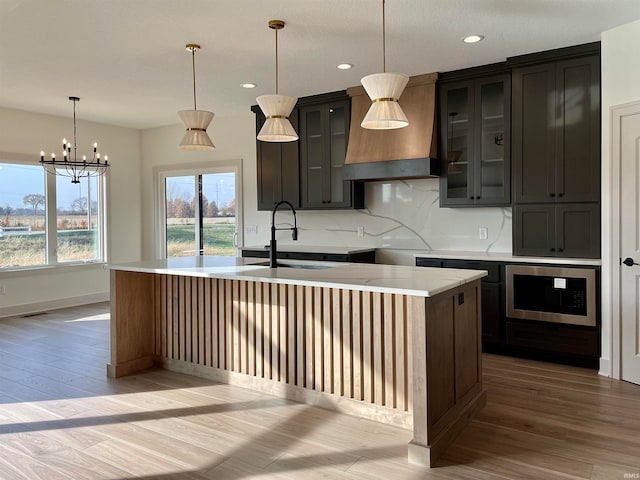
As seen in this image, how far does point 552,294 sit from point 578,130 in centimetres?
137

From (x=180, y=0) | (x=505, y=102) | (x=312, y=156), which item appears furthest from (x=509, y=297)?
(x=180, y=0)

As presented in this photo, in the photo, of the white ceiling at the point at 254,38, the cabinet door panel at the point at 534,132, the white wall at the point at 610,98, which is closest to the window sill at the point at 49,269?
the white ceiling at the point at 254,38

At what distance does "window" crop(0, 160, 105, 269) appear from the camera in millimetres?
6184

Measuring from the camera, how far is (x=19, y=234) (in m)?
6.28

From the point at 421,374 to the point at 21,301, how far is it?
577 centimetres

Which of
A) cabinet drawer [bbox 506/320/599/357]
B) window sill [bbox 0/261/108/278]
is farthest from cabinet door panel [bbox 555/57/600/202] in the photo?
window sill [bbox 0/261/108/278]

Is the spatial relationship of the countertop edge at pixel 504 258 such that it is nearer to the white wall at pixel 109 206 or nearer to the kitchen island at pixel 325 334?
the kitchen island at pixel 325 334

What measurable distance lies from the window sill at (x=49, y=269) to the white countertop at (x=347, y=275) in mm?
2596

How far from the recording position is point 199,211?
23.7 feet

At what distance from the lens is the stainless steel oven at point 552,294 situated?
12.8 ft

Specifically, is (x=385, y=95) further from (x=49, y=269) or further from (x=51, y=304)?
(x=51, y=304)

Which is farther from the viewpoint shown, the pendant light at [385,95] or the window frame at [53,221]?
the window frame at [53,221]

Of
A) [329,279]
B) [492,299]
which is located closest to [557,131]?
[492,299]

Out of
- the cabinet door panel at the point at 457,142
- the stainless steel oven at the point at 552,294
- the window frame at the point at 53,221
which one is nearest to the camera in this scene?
the stainless steel oven at the point at 552,294
